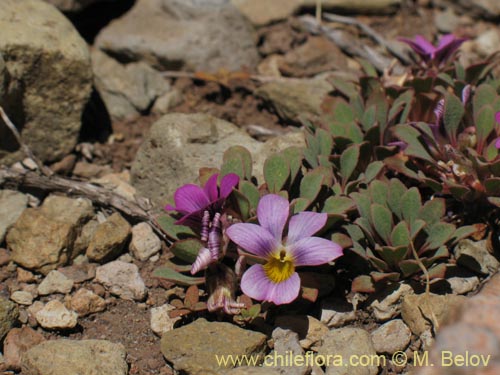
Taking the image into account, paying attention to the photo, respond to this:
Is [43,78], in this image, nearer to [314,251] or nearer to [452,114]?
[314,251]

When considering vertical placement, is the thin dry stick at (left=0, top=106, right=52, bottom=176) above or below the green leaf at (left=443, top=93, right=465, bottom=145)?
below

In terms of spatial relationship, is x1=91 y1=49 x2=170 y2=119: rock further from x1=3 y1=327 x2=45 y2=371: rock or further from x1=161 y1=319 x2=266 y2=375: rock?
x1=161 y1=319 x2=266 y2=375: rock

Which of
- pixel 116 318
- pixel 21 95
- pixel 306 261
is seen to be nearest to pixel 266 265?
pixel 306 261

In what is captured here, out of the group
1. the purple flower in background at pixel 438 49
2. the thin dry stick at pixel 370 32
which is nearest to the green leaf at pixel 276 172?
the purple flower in background at pixel 438 49

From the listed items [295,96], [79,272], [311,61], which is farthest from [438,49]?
[79,272]

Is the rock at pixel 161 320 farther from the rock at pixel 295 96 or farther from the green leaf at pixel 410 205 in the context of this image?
the rock at pixel 295 96

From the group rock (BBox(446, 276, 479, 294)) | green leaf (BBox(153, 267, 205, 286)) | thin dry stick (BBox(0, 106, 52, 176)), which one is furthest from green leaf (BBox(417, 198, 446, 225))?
thin dry stick (BBox(0, 106, 52, 176))
